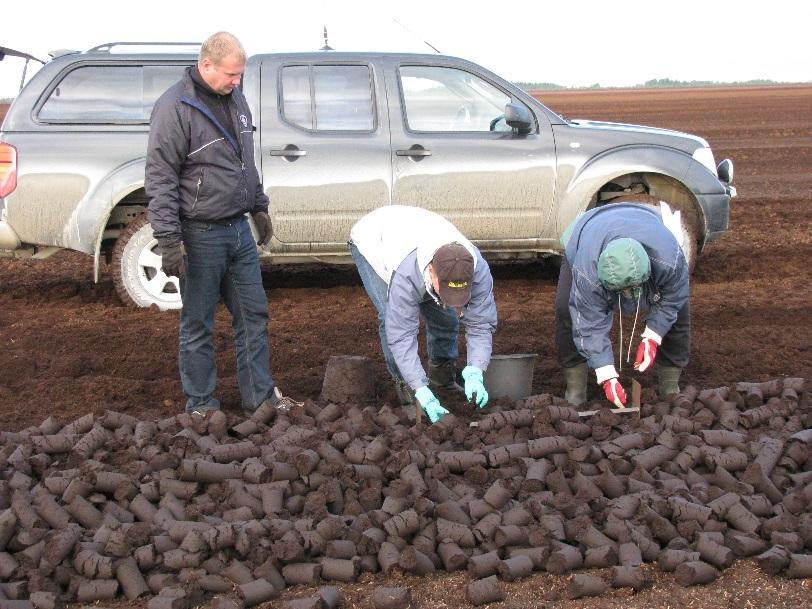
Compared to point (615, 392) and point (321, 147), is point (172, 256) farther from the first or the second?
point (321, 147)

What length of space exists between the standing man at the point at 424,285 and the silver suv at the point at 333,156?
7.43ft

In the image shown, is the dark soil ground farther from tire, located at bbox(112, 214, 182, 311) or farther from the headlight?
the headlight

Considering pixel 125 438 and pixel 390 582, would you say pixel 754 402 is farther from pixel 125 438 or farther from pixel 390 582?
pixel 125 438

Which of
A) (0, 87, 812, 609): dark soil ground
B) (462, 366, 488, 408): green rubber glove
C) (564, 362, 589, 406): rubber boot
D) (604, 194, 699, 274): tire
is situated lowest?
(0, 87, 812, 609): dark soil ground

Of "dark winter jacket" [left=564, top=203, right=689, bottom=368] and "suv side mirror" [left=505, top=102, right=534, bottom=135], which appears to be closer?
"dark winter jacket" [left=564, top=203, right=689, bottom=368]

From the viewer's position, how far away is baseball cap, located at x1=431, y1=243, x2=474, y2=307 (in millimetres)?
4945

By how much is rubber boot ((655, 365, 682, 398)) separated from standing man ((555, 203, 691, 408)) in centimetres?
3

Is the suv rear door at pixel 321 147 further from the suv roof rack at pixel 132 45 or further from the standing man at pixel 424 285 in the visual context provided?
the standing man at pixel 424 285

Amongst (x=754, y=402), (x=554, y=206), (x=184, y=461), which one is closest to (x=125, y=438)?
(x=184, y=461)

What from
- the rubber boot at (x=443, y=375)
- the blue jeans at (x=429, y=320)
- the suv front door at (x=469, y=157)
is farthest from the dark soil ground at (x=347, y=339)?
the suv front door at (x=469, y=157)

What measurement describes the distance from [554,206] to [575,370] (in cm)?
248

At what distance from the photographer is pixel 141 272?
8.31 metres

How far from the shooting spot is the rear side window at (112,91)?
322 inches

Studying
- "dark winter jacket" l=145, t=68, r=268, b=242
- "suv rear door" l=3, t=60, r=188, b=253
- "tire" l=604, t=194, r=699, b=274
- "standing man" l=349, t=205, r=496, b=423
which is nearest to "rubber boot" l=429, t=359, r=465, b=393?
"standing man" l=349, t=205, r=496, b=423
